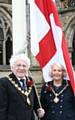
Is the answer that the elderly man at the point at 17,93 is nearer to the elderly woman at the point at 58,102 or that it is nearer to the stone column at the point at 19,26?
the elderly woman at the point at 58,102

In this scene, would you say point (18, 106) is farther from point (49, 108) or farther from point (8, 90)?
point (49, 108)

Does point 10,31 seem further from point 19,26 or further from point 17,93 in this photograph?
point 17,93

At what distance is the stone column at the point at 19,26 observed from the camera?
4.36 metres

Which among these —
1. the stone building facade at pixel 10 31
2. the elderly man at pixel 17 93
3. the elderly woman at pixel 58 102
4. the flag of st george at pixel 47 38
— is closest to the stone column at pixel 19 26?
the flag of st george at pixel 47 38

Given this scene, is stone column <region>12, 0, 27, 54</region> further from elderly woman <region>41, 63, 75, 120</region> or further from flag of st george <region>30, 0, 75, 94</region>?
elderly woman <region>41, 63, 75, 120</region>

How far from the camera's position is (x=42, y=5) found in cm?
428

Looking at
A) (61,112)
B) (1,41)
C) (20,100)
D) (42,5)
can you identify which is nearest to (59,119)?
(61,112)

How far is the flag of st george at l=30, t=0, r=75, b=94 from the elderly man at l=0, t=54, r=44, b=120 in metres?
0.43

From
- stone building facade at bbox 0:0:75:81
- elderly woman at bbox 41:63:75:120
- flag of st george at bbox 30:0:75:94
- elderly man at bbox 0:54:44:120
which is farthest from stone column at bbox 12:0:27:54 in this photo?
stone building facade at bbox 0:0:75:81

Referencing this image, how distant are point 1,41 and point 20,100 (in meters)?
10.6

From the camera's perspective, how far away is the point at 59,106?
3746 mm

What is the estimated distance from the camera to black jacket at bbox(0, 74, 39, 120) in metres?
3.42

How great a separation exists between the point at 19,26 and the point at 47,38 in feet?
1.52

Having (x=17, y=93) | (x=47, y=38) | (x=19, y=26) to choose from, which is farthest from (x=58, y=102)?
(x=19, y=26)
